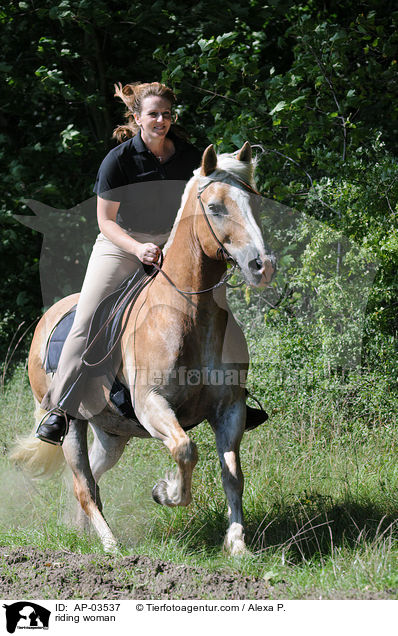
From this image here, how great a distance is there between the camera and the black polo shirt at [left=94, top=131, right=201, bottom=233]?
479 cm

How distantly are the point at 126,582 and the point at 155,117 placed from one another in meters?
2.84

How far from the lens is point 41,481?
655 cm

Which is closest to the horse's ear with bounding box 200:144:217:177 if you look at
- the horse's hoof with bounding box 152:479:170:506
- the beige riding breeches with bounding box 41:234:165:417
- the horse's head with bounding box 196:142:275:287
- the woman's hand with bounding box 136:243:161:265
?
the horse's head with bounding box 196:142:275:287

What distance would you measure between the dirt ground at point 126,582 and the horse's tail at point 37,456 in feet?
5.04

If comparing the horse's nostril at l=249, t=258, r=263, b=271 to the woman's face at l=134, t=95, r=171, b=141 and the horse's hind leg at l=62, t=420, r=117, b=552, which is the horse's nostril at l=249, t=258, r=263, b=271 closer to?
the woman's face at l=134, t=95, r=171, b=141

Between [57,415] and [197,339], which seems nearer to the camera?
[197,339]

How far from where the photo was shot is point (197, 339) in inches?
172

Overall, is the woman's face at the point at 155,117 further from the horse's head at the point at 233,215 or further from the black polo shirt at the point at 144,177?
the horse's head at the point at 233,215

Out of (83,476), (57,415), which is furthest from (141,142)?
(83,476)

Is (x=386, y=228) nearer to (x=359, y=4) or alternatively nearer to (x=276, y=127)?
(x=276, y=127)

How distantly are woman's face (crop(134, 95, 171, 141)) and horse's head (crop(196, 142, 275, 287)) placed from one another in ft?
1.97
